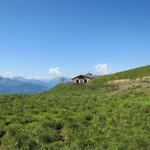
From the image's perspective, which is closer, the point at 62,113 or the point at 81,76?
the point at 62,113

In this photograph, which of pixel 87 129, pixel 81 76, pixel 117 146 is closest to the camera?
pixel 117 146

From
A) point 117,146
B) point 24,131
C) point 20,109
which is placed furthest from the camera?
point 20,109

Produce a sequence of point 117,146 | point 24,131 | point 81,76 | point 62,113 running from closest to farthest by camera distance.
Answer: point 117,146 → point 24,131 → point 62,113 → point 81,76

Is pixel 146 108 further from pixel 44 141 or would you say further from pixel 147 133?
pixel 44 141

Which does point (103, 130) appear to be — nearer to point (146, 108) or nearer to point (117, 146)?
point (117, 146)

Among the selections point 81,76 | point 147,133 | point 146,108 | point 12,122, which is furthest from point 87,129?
point 81,76

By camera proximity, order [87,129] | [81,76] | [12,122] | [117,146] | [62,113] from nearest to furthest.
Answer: [117,146], [87,129], [12,122], [62,113], [81,76]

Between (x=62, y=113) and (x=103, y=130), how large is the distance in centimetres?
691

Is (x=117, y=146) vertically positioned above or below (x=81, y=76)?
below

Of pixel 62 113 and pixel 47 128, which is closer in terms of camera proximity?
pixel 47 128

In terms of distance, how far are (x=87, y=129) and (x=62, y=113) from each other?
636 centimetres

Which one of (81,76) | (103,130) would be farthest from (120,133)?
(81,76)

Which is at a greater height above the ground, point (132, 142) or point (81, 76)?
point (81, 76)

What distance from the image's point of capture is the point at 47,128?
21.0 m
